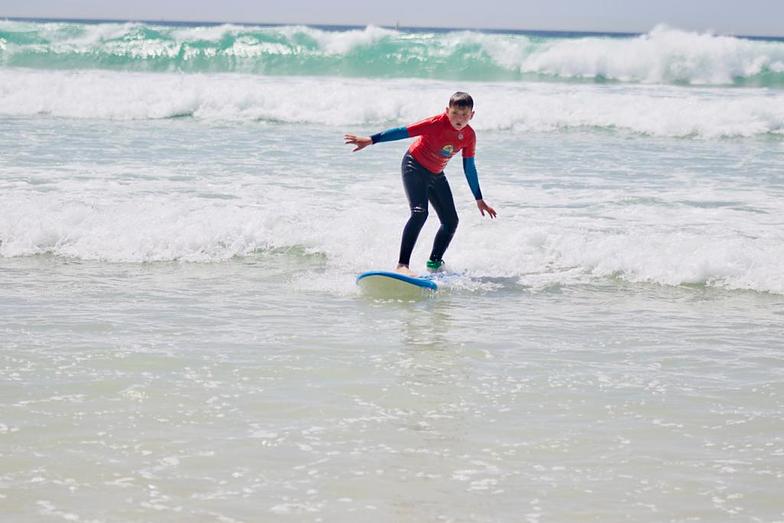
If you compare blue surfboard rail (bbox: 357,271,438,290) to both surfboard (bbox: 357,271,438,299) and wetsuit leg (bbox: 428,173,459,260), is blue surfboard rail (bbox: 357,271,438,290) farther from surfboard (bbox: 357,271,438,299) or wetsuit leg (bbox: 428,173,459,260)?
wetsuit leg (bbox: 428,173,459,260)

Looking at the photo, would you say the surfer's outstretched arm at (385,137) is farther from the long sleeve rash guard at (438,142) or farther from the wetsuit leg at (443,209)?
the wetsuit leg at (443,209)

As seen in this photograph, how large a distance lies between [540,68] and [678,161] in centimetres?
1848

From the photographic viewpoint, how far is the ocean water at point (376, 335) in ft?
13.5

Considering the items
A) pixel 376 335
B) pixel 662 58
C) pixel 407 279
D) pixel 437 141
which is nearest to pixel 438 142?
pixel 437 141

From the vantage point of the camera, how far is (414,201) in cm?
804

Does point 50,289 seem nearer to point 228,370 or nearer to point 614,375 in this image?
point 228,370

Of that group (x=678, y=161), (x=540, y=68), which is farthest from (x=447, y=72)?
(x=678, y=161)

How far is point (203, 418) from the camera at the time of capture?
4.79 metres

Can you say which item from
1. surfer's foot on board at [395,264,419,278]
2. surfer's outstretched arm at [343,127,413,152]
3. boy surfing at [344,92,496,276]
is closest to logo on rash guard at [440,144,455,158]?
boy surfing at [344,92,496,276]

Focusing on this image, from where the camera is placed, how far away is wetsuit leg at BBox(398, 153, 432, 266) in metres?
7.98

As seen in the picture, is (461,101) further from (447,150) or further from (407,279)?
(407,279)

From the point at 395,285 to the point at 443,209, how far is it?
920 millimetres

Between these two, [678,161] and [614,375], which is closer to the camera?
[614,375]

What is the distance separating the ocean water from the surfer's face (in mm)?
1312
